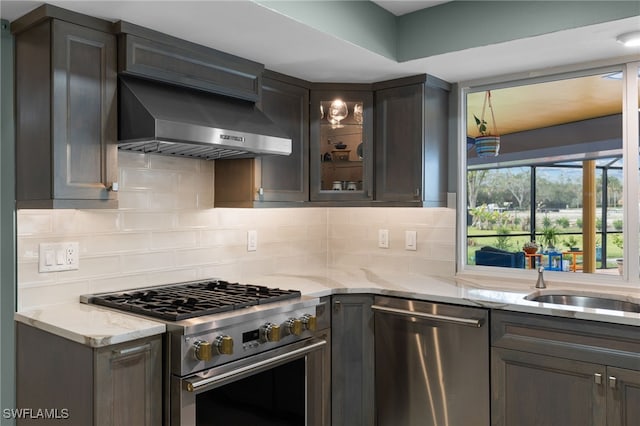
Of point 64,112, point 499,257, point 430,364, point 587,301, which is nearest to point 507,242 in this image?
point 499,257

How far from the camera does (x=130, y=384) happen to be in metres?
1.86

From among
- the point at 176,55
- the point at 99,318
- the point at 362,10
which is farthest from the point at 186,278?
the point at 362,10

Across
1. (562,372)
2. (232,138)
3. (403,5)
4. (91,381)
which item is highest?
(403,5)

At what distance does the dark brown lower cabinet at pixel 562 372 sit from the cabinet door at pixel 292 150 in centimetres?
130

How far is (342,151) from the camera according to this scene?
316 centimetres

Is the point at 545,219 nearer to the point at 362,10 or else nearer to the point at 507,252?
the point at 507,252

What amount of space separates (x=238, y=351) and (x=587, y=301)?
1.78 metres

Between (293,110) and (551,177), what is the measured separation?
1.52 metres

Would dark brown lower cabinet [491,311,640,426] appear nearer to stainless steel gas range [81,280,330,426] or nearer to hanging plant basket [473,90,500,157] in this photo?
stainless steel gas range [81,280,330,426]

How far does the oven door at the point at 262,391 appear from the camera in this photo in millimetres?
1948

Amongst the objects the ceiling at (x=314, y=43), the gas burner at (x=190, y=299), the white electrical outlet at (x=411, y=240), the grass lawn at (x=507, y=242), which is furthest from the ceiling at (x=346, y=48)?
the gas burner at (x=190, y=299)

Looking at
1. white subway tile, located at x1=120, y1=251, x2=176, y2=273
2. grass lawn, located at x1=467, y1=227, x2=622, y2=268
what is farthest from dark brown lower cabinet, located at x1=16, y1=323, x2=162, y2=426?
grass lawn, located at x1=467, y1=227, x2=622, y2=268

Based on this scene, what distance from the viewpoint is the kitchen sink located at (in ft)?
8.22

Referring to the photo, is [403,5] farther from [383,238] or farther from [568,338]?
[568,338]
